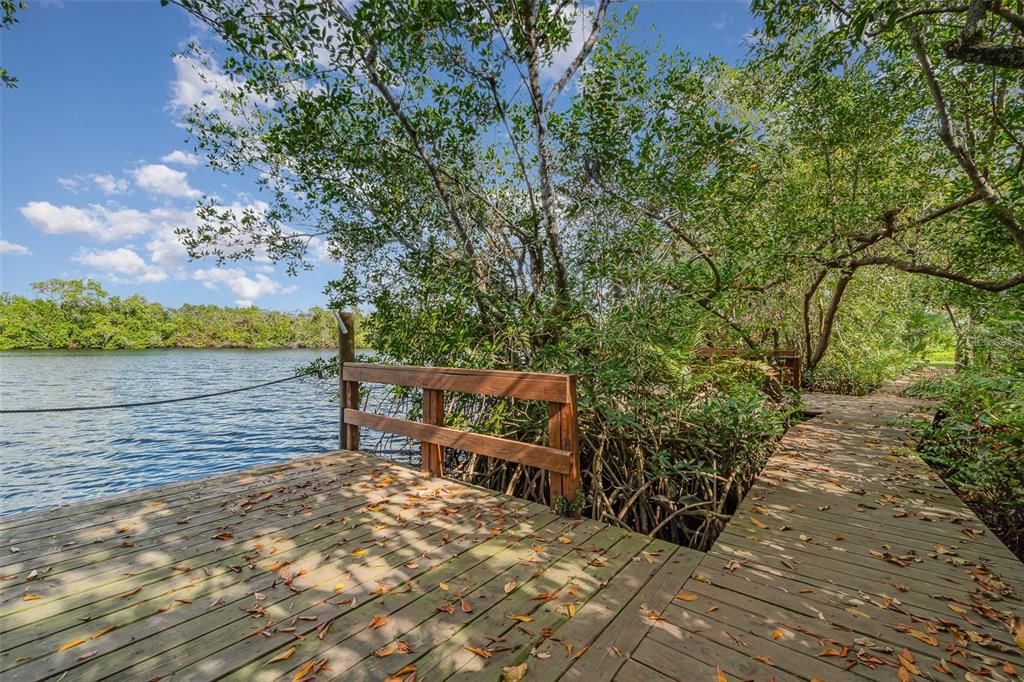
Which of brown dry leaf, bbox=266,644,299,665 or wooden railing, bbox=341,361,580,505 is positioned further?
wooden railing, bbox=341,361,580,505

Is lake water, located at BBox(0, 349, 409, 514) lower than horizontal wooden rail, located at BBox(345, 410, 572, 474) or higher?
lower

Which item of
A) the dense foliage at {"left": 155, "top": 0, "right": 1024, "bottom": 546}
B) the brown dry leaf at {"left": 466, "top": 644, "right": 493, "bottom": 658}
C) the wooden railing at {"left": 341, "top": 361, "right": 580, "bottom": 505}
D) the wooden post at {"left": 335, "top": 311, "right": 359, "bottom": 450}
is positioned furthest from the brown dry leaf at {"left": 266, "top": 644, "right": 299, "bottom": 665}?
the wooden post at {"left": 335, "top": 311, "right": 359, "bottom": 450}

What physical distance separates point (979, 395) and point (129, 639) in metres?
5.68

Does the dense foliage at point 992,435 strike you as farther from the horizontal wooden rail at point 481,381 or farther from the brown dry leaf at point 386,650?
the brown dry leaf at point 386,650

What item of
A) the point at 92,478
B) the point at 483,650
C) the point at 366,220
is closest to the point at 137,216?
the point at 92,478

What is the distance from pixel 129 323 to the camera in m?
35.1

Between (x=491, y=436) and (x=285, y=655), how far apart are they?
2108 mm

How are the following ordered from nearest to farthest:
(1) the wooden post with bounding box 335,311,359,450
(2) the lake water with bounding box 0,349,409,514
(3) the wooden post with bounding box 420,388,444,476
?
(3) the wooden post with bounding box 420,388,444,476, (1) the wooden post with bounding box 335,311,359,450, (2) the lake water with bounding box 0,349,409,514

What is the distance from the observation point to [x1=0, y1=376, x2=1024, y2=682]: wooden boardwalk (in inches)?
60.9

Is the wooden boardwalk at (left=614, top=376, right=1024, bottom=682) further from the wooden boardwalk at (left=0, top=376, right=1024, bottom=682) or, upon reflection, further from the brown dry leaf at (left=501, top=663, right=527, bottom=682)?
the brown dry leaf at (left=501, top=663, right=527, bottom=682)

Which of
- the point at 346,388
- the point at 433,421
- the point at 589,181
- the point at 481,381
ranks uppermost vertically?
the point at 589,181

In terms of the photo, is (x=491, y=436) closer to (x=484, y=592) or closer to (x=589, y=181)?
(x=484, y=592)

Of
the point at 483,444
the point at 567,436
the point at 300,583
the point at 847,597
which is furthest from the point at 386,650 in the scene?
the point at 847,597

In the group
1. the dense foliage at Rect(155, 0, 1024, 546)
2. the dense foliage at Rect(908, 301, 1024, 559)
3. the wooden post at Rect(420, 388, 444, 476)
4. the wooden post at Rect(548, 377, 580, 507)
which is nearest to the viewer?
the wooden post at Rect(548, 377, 580, 507)
